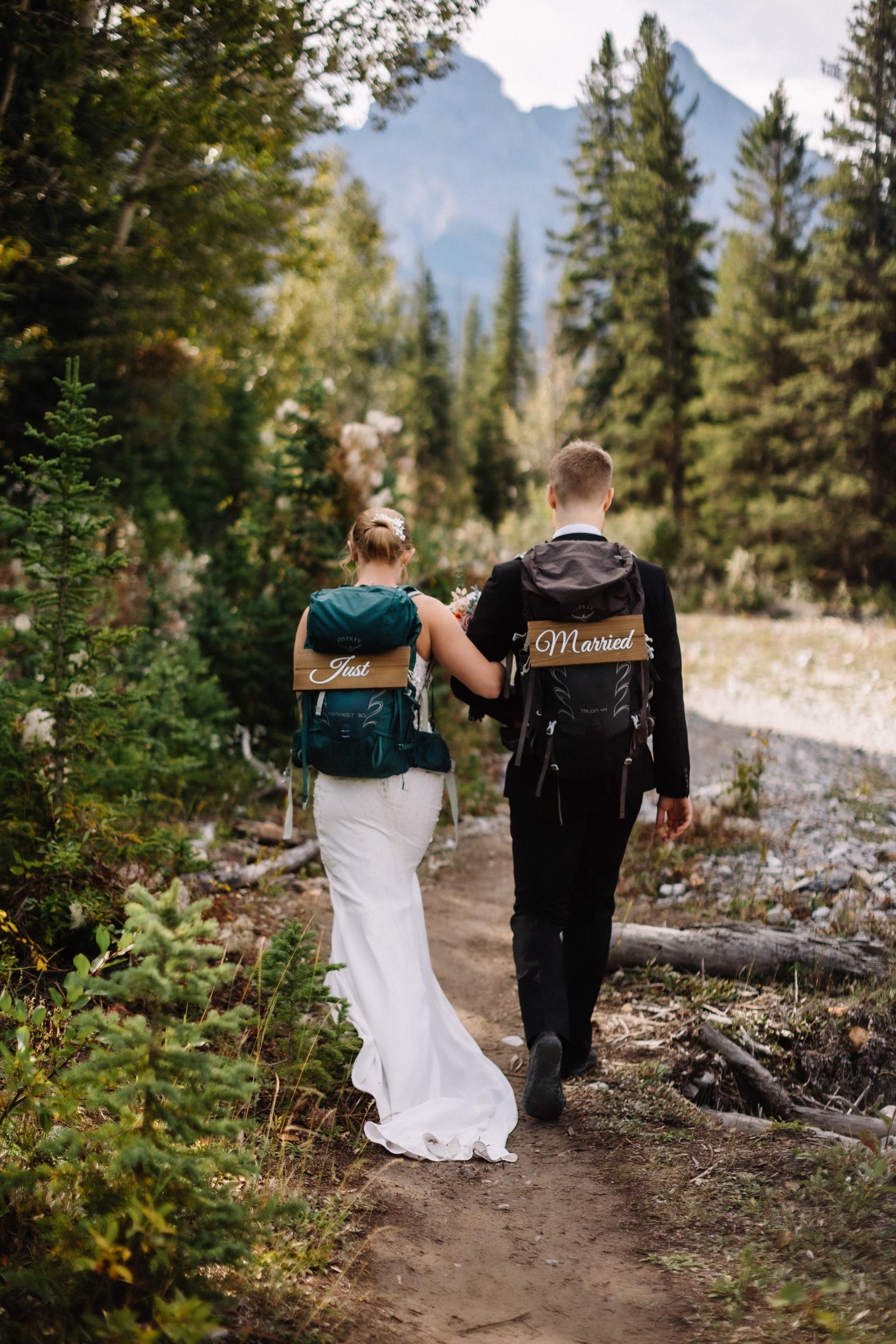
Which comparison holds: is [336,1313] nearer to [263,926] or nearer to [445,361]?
[263,926]

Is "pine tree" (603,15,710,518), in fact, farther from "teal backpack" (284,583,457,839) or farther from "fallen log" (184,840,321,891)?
"teal backpack" (284,583,457,839)

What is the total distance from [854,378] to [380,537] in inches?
812

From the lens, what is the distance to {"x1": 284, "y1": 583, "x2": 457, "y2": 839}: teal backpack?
3273mm

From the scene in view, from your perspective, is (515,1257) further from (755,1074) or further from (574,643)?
(574,643)

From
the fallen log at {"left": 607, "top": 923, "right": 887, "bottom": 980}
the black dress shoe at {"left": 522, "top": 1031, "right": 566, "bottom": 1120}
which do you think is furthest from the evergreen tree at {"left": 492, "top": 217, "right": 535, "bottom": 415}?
the black dress shoe at {"left": 522, "top": 1031, "right": 566, "bottom": 1120}

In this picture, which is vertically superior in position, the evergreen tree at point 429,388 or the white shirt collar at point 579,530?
the evergreen tree at point 429,388

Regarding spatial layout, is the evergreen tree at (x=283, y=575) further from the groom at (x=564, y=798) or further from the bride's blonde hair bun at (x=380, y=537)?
the groom at (x=564, y=798)

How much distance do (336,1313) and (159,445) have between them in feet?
31.1

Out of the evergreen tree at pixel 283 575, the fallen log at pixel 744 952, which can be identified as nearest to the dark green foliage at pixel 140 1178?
the fallen log at pixel 744 952

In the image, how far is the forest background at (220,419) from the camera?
3.84 m

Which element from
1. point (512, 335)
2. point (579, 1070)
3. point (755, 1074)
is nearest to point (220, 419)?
point (579, 1070)

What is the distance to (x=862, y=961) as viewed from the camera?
4258 millimetres

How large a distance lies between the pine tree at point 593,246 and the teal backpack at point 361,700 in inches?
1038

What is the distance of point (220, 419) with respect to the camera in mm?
11000
